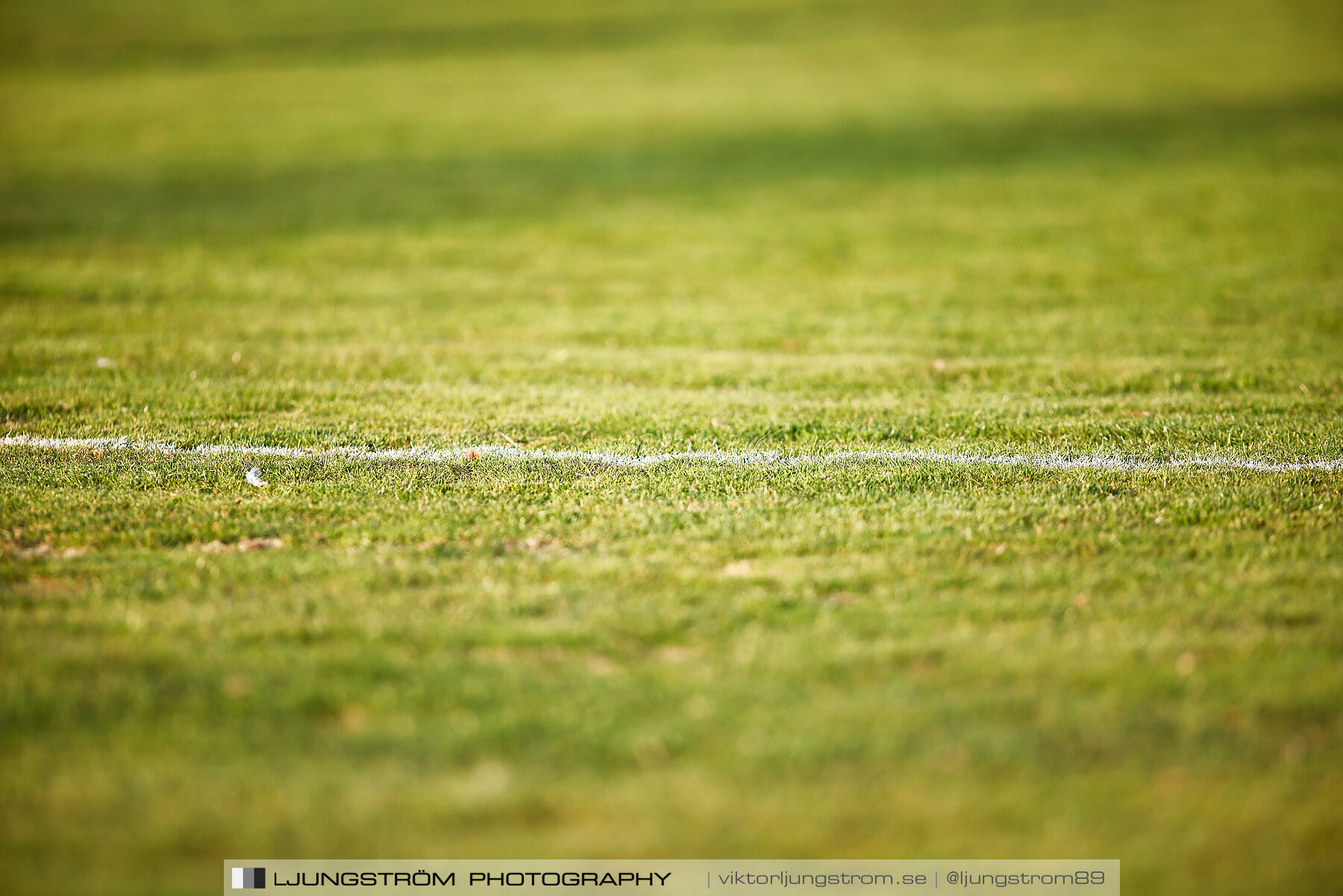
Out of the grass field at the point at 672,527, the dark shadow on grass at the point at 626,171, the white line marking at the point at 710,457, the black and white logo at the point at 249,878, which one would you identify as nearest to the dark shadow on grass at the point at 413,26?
the dark shadow on grass at the point at 626,171

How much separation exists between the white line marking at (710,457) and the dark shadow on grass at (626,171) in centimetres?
715

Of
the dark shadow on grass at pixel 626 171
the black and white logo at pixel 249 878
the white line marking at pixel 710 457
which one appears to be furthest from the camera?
the dark shadow on grass at pixel 626 171

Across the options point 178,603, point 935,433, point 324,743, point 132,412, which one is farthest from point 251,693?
point 935,433

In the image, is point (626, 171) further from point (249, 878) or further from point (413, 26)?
point (413, 26)

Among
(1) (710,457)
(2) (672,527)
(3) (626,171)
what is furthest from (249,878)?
(3) (626,171)

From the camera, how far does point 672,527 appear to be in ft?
17.4

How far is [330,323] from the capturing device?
9.45m

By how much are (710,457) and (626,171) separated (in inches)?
449

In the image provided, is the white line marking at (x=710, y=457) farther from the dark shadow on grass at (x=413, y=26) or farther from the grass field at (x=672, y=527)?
the dark shadow on grass at (x=413, y=26)

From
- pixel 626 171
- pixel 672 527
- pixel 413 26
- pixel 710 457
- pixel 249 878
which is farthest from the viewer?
pixel 413 26

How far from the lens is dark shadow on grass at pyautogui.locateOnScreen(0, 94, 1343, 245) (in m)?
13.7

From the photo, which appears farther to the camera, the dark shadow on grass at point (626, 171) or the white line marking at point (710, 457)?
→ the dark shadow on grass at point (626, 171)

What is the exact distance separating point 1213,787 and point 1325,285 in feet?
29.4

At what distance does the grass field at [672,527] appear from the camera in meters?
3.36
